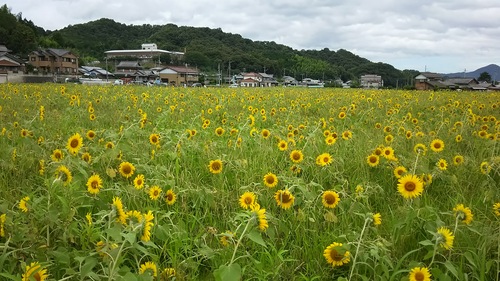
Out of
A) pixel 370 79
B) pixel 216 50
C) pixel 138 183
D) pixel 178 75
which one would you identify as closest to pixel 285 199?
pixel 138 183

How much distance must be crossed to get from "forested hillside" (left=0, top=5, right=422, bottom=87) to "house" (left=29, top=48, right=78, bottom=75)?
7213 mm

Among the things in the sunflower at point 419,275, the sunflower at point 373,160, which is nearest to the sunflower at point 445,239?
the sunflower at point 419,275

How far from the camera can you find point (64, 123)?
3.91 m

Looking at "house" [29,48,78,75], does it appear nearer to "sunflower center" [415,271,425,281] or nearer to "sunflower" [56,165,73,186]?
"sunflower" [56,165,73,186]

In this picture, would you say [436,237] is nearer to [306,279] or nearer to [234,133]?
[306,279]

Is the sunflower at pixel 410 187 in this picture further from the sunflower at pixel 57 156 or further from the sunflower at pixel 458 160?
the sunflower at pixel 57 156

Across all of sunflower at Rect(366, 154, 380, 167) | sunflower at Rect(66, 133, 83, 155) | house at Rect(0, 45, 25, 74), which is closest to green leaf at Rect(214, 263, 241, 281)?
sunflower at Rect(66, 133, 83, 155)

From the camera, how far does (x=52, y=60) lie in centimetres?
4003

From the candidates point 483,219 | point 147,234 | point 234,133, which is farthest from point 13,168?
point 483,219

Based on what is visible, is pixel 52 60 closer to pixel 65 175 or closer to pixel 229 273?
pixel 65 175

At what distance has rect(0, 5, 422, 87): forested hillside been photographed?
5644 cm

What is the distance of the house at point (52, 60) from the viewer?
1540 inches

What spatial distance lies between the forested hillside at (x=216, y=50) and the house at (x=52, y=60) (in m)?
7.21

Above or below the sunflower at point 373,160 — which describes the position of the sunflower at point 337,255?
below
